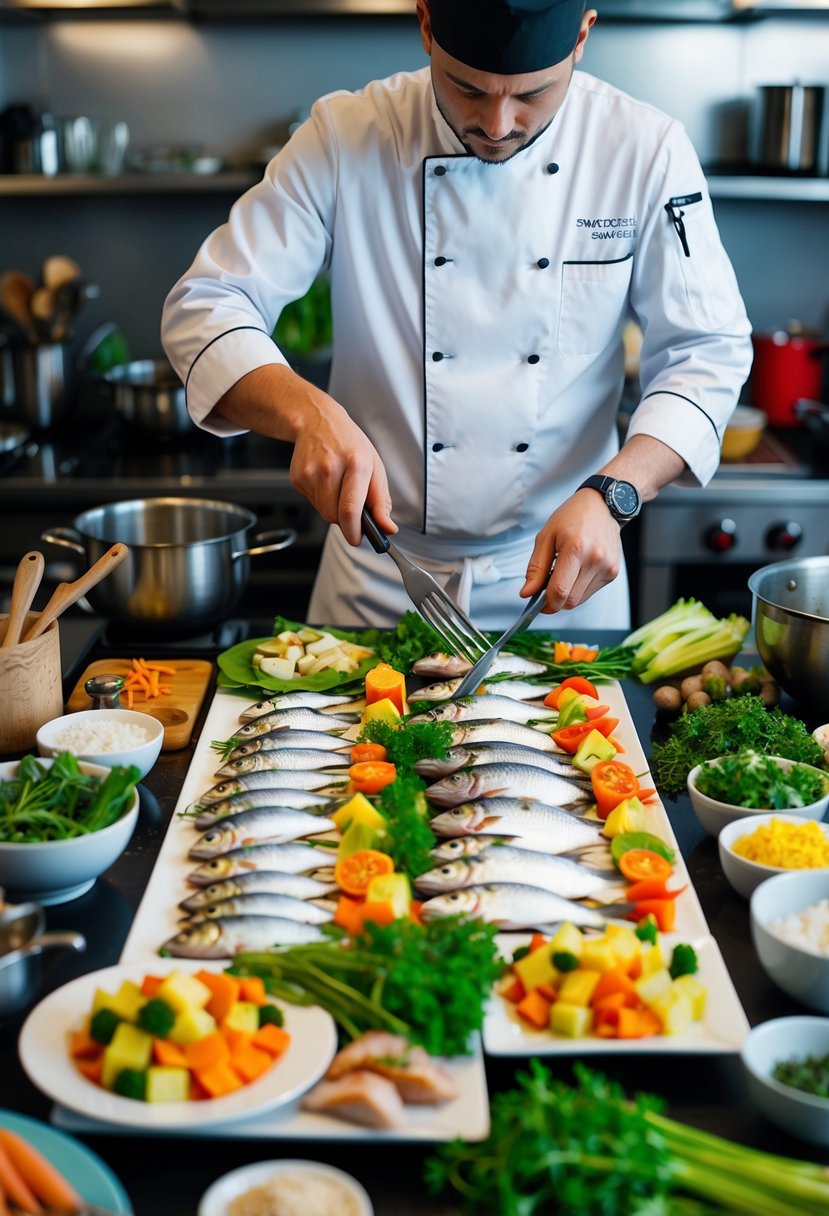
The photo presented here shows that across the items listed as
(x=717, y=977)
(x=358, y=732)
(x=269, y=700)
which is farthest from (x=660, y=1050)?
(x=269, y=700)

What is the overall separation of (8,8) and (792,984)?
12.0 feet

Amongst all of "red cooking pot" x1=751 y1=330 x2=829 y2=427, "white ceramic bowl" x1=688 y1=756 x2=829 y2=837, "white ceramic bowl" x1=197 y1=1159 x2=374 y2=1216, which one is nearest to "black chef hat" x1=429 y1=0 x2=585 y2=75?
"white ceramic bowl" x1=688 y1=756 x2=829 y2=837

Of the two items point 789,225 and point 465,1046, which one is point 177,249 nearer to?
point 789,225

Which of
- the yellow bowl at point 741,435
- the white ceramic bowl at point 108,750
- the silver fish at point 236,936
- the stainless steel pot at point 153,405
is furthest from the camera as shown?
the stainless steel pot at point 153,405

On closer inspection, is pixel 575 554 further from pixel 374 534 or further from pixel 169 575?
pixel 169 575

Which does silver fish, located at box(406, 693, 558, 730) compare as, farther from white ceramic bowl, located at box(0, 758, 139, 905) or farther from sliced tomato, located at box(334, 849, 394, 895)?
white ceramic bowl, located at box(0, 758, 139, 905)

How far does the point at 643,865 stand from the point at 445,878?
245 millimetres

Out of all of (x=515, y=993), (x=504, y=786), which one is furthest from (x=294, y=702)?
(x=515, y=993)

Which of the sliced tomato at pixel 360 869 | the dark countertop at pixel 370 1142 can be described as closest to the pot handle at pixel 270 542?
the dark countertop at pixel 370 1142

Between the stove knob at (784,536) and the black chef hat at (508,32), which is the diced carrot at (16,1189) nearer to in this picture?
the black chef hat at (508,32)

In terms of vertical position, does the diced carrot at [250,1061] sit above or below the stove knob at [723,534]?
above

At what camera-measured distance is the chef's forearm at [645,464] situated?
214 cm

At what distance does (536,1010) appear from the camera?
4.14 ft

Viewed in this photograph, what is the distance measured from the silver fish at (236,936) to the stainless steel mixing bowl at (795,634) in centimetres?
91
